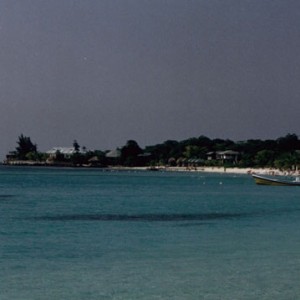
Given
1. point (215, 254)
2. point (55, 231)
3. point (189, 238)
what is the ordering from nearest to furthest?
point (215, 254) → point (189, 238) → point (55, 231)

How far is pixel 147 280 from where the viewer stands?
62.1 ft

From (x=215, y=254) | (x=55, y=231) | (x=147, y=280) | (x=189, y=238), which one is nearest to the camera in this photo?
(x=147, y=280)

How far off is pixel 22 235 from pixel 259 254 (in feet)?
34.0

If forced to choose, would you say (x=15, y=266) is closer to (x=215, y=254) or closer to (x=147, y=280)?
(x=147, y=280)

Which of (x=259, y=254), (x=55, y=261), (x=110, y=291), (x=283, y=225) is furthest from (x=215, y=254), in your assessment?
(x=283, y=225)

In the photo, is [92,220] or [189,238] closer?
[189,238]

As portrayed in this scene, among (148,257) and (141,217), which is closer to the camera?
(148,257)

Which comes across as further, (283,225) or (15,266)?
(283,225)

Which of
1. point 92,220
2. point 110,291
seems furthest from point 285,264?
point 92,220

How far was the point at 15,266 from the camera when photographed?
21078 mm

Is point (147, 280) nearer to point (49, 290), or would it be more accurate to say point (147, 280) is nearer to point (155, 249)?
point (49, 290)

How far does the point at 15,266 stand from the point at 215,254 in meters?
6.43

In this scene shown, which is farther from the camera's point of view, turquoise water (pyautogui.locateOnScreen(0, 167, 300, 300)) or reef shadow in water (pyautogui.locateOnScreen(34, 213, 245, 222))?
reef shadow in water (pyautogui.locateOnScreen(34, 213, 245, 222))

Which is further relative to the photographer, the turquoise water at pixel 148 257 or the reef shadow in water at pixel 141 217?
the reef shadow in water at pixel 141 217
